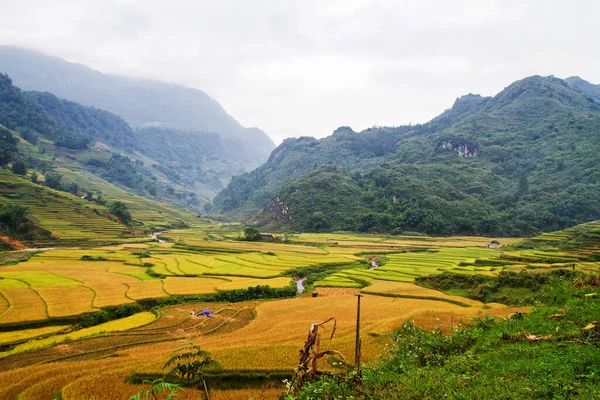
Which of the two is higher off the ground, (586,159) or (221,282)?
(586,159)

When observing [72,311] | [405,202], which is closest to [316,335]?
[72,311]

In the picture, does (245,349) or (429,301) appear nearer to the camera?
(245,349)

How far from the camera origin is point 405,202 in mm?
84562

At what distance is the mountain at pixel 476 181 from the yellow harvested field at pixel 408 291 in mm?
50265

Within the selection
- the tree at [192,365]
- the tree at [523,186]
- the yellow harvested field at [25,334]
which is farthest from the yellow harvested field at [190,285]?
the tree at [523,186]

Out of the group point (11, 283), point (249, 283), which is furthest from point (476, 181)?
point (11, 283)

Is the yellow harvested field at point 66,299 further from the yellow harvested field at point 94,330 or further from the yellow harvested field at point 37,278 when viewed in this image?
the yellow harvested field at point 94,330

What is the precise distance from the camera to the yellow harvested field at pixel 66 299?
18.7m

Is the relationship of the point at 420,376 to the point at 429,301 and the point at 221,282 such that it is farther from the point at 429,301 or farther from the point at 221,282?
the point at 221,282

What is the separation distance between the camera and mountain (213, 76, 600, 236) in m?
75.2

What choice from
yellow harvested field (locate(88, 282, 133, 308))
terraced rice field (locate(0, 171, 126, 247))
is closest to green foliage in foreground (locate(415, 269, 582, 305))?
yellow harvested field (locate(88, 282, 133, 308))

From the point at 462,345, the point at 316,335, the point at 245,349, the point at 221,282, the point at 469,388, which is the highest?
the point at 316,335

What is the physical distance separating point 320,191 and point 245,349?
270ft

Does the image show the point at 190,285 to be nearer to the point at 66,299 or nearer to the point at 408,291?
the point at 66,299
